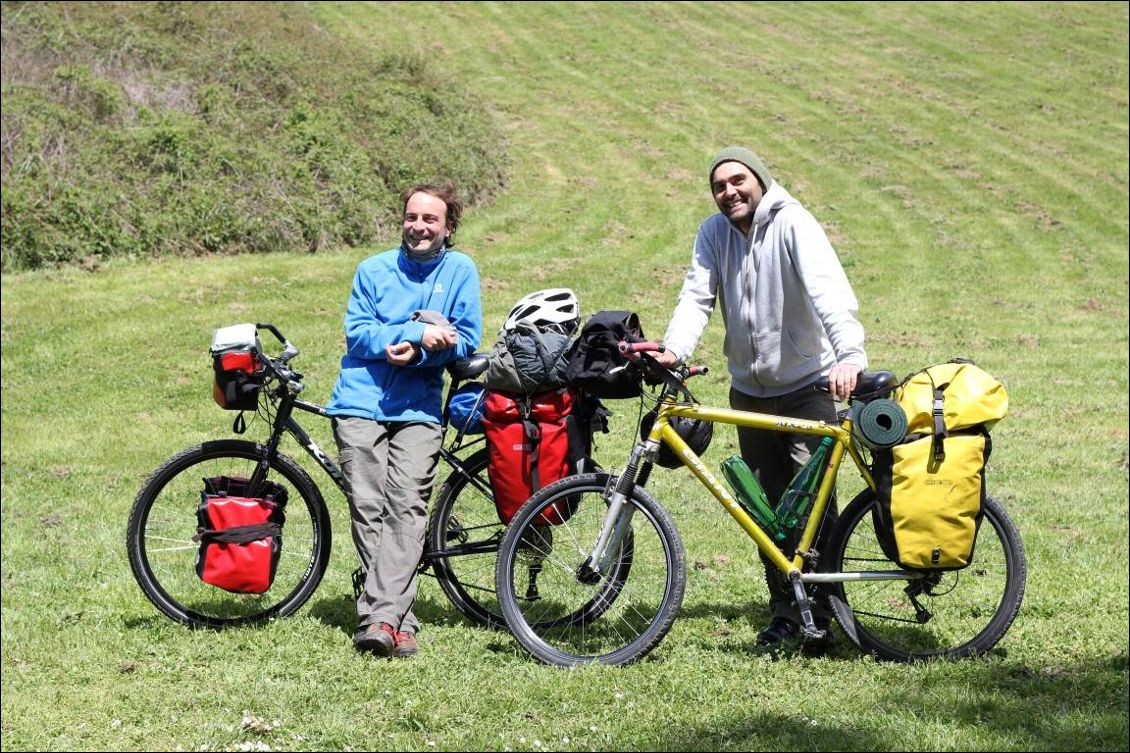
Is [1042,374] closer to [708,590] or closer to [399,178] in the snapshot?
[708,590]

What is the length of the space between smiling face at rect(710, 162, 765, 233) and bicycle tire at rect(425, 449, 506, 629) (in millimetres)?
1582

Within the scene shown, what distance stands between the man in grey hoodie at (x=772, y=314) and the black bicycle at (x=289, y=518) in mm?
1099

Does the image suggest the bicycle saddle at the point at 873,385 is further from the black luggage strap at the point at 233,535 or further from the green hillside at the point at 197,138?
the green hillside at the point at 197,138

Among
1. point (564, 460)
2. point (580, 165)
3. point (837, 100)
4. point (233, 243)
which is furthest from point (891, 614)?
point (837, 100)

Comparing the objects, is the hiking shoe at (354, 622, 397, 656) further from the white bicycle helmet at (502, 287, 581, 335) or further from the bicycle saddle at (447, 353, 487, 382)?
the white bicycle helmet at (502, 287, 581, 335)

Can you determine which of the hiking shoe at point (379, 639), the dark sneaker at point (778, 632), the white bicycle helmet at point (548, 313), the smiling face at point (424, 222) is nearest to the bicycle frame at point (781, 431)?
the dark sneaker at point (778, 632)

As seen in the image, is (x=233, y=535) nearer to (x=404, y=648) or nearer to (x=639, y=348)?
(x=404, y=648)

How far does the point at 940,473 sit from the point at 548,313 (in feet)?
5.99

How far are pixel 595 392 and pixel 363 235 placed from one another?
459 inches

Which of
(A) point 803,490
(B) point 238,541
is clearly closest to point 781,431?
(A) point 803,490

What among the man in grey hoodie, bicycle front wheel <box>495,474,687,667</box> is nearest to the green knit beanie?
the man in grey hoodie

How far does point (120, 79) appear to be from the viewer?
1847 cm

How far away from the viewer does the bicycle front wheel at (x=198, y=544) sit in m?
5.77

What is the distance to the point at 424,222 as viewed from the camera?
5574mm
